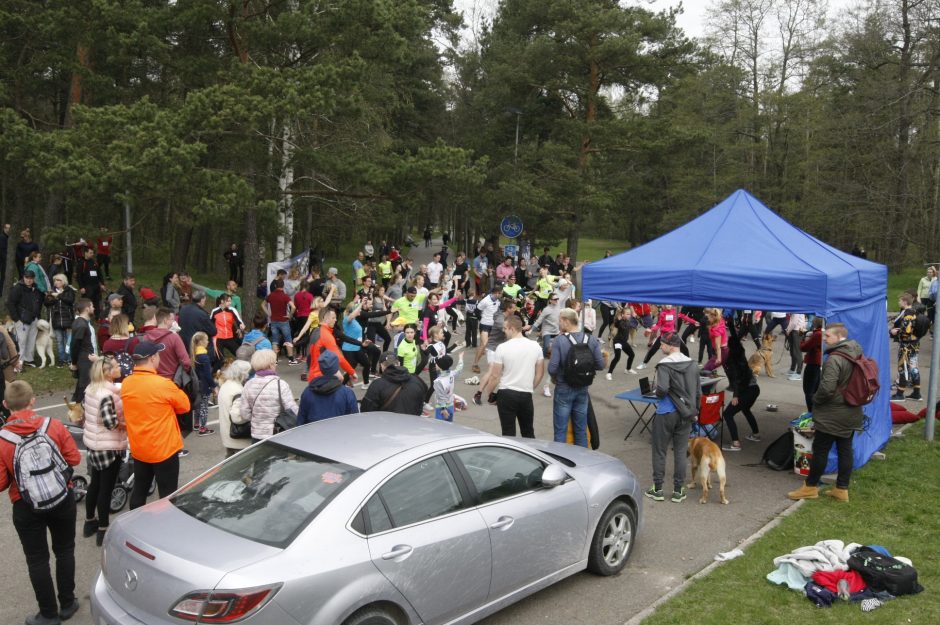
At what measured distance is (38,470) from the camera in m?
4.85

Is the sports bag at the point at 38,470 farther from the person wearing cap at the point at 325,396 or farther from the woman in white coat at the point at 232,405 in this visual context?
the person wearing cap at the point at 325,396

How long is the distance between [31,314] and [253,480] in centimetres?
1099

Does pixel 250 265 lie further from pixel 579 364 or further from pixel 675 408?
pixel 675 408

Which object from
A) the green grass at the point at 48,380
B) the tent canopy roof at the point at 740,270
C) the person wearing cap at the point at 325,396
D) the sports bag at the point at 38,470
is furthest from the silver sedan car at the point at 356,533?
the green grass at the point at 48,380

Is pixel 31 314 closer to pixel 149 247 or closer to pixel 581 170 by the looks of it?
pixel 149 247

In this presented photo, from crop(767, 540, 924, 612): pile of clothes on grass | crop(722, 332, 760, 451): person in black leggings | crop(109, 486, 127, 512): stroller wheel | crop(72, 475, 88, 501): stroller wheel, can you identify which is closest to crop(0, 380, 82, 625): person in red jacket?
crop(109, 486, 127, 512): stroller wheel

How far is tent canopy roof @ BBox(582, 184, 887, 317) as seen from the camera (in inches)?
328

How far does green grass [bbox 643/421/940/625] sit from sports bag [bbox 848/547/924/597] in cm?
7

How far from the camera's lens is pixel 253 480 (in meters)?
4.55

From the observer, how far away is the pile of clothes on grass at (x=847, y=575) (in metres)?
5.50

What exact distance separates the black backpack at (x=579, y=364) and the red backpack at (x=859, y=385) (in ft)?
8.44

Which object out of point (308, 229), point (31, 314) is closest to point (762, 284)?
point (31, 314)

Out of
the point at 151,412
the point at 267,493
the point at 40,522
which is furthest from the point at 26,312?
the point at 267,493

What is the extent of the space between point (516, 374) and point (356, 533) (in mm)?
4126
